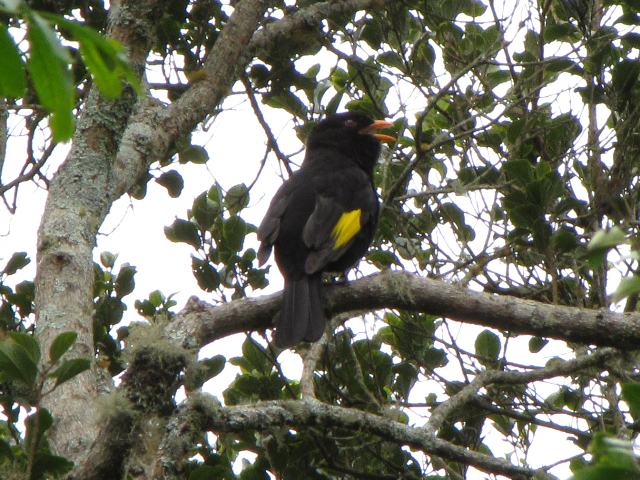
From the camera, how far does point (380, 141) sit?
Result: 6422mm

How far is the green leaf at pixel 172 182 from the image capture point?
16.0 feet

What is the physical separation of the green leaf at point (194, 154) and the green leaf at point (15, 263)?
973 millimetres

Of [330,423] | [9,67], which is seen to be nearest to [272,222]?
[330,423]

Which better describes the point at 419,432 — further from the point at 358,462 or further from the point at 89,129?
the point at 89,129

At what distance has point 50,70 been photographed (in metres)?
1.21

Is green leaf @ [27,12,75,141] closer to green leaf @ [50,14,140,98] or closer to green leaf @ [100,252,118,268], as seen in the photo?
green leaf @ [50,14,140,98]

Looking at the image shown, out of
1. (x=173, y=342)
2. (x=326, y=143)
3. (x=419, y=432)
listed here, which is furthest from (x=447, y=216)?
(x=173, y=342)

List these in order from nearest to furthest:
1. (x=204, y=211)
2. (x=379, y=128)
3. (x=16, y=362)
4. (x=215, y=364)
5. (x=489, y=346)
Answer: (x=16, y=362) < (x=215, y=364) < (x=204, y=211) < (x=489, y=346) < (x=379, y=128)

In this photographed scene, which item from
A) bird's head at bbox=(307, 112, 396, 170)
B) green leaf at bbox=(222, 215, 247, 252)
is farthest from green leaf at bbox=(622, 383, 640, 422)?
bird's head at bbox=(307, 112, 396, 170)

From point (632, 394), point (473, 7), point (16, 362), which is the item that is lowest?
point (632, 394)

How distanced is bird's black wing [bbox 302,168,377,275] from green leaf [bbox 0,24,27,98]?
3694 mm

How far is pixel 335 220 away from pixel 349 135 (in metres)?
1.12

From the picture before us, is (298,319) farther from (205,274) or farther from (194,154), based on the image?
(194,154)

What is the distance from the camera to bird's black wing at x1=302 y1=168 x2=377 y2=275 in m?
5.15
